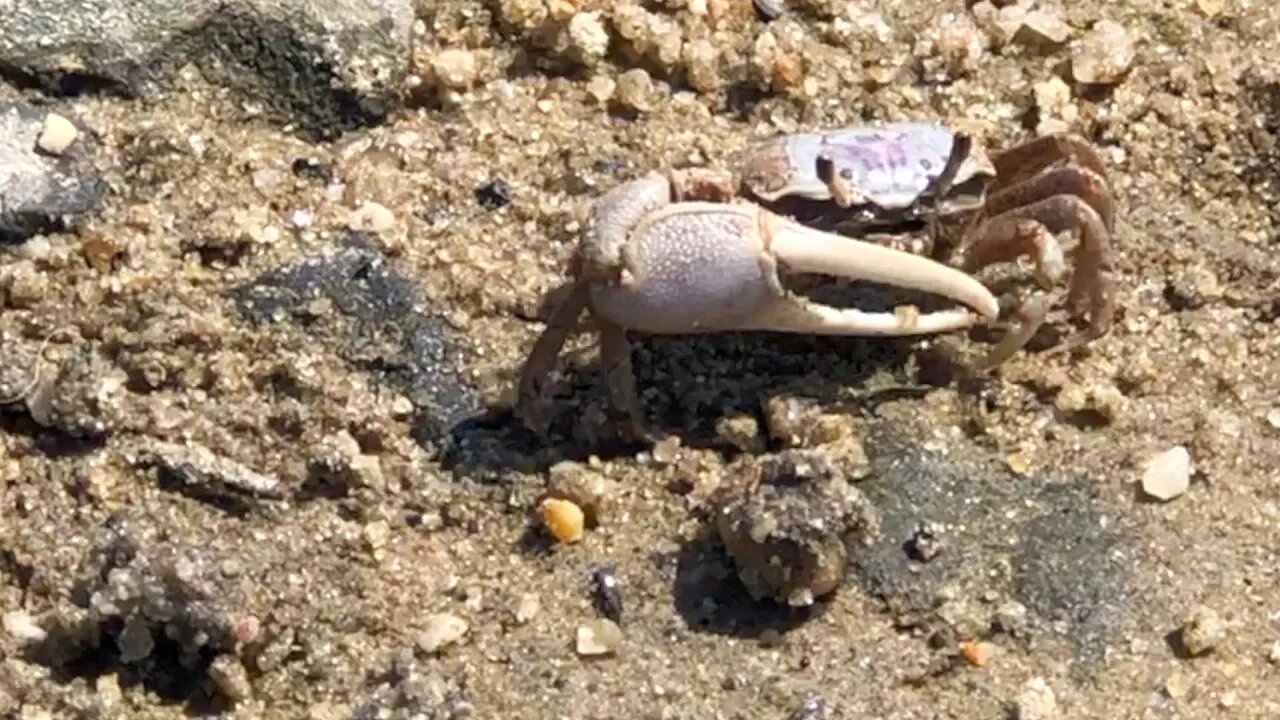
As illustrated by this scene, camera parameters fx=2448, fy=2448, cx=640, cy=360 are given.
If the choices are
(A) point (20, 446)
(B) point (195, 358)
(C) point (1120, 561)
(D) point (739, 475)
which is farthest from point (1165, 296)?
(A) point (20, 446)

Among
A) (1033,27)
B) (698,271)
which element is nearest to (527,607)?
(698,271)

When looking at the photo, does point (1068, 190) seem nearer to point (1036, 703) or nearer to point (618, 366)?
point (618, 366)

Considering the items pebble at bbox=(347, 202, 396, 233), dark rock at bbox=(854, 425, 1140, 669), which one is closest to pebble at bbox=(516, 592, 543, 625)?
dark rock at bbox=(854, 425, 1140, 669)

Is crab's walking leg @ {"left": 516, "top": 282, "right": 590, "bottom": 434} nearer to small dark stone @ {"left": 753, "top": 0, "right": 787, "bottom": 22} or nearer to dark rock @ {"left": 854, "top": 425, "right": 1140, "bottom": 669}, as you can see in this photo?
dark rock @ {"left": 854, "top": 425, "right": 1140, "bottom": 669}

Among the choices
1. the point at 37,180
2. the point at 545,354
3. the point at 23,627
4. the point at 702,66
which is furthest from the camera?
the point at 702,66

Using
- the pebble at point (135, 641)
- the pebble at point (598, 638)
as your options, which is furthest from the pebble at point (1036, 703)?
the pebble at point (135, 641)
